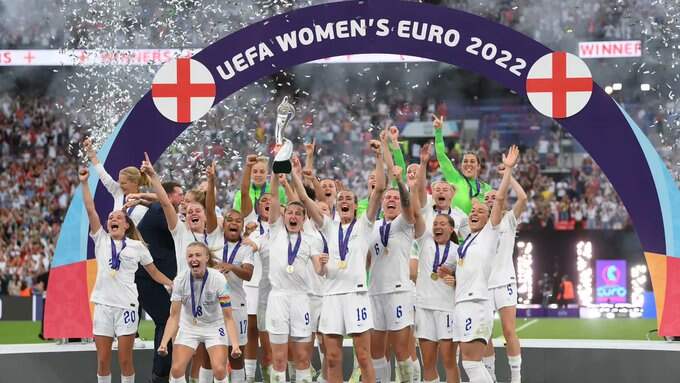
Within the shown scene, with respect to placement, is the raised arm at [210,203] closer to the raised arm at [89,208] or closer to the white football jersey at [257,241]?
the white football jersey at [257,241]

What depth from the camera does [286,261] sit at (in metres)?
11.0

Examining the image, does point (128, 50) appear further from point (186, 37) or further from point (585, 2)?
point (585, 2)

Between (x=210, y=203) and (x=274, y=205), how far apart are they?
23.4 inches

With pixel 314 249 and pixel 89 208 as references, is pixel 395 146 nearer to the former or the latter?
pixel 314 249

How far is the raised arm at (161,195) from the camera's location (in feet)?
35.8

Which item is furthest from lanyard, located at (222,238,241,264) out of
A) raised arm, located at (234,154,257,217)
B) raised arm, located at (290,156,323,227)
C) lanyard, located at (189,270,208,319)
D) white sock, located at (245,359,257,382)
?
white sock, located at (245,359,257,382)

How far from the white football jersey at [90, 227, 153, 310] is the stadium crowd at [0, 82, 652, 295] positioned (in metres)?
12.4

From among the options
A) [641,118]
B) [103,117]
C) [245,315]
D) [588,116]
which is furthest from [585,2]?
[245,315]

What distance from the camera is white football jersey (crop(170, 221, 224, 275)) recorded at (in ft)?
36.7

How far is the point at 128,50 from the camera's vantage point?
25.4 meters

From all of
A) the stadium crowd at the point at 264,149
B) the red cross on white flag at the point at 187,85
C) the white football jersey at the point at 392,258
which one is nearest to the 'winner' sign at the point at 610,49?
the stadium crowd at the point at 264,149

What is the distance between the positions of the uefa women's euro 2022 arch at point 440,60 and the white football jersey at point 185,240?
6.49ft

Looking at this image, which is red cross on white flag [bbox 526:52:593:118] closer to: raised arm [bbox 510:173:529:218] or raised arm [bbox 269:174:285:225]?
raised arm [bbox 510:173:529:218]

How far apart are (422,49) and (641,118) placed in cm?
1847
